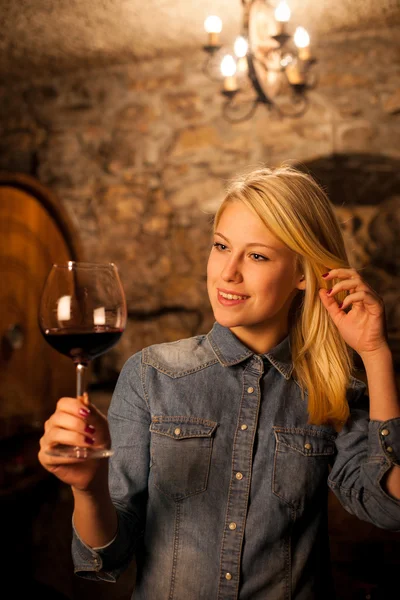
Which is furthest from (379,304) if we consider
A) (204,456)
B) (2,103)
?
(2,103)

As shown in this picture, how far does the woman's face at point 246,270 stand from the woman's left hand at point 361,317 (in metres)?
0.10

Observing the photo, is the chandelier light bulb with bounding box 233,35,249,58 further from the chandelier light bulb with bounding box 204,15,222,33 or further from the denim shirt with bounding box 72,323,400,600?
the denim shirt with bounding box 72,323,400,600

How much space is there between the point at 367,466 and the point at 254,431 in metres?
0.21

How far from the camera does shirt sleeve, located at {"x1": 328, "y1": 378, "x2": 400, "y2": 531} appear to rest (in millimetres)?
1102

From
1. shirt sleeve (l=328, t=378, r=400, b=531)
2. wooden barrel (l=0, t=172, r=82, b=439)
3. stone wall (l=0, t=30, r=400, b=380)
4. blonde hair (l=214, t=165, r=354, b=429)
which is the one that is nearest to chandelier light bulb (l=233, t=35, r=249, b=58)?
stone wall (l=0, t=30, r=400, b=380)

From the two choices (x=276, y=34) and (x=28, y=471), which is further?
(x=28, y=471)

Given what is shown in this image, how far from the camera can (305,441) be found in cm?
117

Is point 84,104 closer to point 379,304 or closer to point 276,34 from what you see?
point 276,34

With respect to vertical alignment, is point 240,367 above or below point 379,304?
below

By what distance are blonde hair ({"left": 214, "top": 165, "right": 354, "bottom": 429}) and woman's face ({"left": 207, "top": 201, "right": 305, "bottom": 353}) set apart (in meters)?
0.02

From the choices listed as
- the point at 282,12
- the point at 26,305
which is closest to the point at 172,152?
the point at 26,305

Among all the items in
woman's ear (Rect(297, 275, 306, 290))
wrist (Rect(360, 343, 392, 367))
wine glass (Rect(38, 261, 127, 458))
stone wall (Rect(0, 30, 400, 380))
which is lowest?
wrist (Rect(360, 343, 392, 367))

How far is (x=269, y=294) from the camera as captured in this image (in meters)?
1.17

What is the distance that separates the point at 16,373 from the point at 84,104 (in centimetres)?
162
